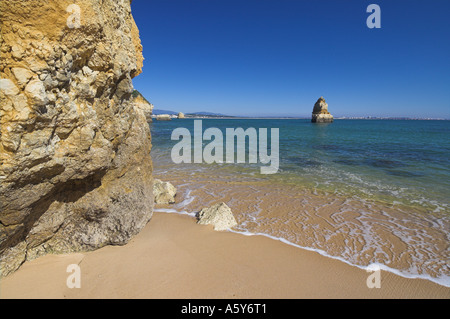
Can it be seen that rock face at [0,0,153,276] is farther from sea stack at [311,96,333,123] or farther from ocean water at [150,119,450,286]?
sea stack at [311,96,333,123]

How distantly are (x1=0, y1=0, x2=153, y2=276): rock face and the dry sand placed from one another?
330 mm

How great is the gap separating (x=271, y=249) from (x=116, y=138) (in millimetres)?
3641

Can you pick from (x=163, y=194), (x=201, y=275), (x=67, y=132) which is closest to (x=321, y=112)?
(x=163, y=194)

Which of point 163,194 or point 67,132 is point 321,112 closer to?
point 163,194

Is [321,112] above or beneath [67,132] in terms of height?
above

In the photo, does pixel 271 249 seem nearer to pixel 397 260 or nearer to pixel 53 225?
pixel 397 260

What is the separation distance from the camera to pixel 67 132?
305 centimetres

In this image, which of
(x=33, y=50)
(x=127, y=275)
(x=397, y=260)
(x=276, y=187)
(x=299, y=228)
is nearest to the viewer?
(x=33, y=50)

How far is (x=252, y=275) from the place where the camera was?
11.9ft

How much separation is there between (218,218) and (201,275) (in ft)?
6.51

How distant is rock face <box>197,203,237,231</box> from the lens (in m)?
5.41

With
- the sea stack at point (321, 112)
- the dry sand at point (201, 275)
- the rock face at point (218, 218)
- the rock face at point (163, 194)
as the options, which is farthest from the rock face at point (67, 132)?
the sea stack at point (321, 112)

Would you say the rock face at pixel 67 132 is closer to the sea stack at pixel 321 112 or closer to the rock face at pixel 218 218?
the rock face at pixel 218 218
